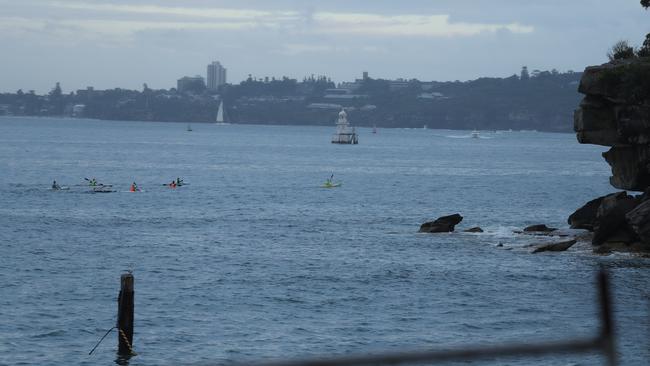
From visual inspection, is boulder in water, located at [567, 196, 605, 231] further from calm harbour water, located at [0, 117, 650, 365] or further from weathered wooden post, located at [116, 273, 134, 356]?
weathered wooden post, located at [116, 273, 134, 356]

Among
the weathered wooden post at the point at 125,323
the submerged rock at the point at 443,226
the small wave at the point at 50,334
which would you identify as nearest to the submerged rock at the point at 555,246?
the submerged rock at the point at 443,226

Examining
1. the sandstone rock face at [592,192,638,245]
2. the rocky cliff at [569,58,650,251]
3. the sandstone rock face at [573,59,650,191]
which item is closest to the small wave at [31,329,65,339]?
the rocky cliff at [569,58,650,251]

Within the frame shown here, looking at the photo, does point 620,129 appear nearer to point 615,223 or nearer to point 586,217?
point 615,223

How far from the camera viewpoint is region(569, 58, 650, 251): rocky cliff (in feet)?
165

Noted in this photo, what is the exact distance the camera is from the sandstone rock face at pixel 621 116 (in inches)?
2066

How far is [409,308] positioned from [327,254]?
16.3m

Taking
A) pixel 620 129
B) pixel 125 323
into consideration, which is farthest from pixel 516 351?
pixel 620 129

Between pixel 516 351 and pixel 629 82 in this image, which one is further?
pixel 629 82

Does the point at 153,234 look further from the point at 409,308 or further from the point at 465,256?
the point at 409,308

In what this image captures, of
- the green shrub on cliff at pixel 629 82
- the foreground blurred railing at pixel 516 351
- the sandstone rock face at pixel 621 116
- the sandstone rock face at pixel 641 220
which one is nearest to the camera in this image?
the foreground blurred railing at pixel 516 351

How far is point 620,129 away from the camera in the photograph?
53.3m

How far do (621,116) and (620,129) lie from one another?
0.66 m

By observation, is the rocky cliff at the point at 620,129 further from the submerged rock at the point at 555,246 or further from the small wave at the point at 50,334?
the small wave at the point at 50,334

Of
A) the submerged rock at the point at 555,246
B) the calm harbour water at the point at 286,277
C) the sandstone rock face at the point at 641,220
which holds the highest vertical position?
the sandstone rock face at the point at 641,220
